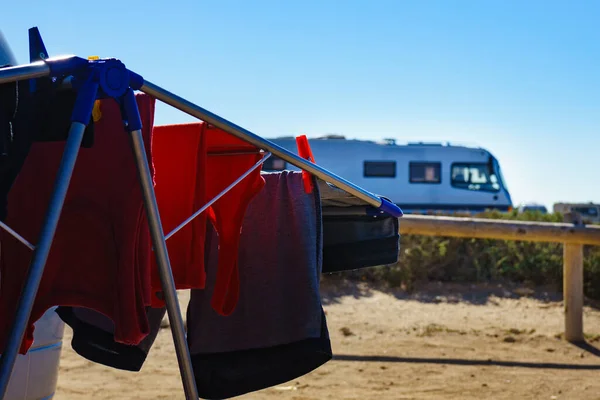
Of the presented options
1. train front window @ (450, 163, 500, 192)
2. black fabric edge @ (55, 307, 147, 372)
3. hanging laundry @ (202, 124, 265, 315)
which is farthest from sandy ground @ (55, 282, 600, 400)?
train front window @ (450, 163, 500, 192)

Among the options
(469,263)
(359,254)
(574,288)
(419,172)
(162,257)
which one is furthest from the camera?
(419,172)

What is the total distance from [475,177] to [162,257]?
67.5ft

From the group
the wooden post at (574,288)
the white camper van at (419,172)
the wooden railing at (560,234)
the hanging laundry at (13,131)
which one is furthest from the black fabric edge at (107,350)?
the white camper van at (419,172)

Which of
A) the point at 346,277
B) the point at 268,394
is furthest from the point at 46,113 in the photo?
the point at 346,277

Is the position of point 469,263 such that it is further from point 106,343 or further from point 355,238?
point 106,343

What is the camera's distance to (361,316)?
26.3ft

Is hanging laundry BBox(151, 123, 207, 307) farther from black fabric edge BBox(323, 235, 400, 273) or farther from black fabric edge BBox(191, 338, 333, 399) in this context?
black fabric edge BBox(323, 235, 400, 273)

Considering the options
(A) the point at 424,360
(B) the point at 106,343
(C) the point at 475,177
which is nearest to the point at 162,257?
(B) the point at 106,343

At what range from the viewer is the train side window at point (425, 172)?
21672mm

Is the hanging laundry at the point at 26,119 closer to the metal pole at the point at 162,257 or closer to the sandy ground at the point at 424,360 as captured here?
the metal pole at the point at 162,257

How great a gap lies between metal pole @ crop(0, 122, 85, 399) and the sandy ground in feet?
9.71

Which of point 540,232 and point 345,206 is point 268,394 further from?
point 540,232

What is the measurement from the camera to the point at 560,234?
6516 mm

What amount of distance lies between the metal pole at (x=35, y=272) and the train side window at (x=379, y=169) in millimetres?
19899
